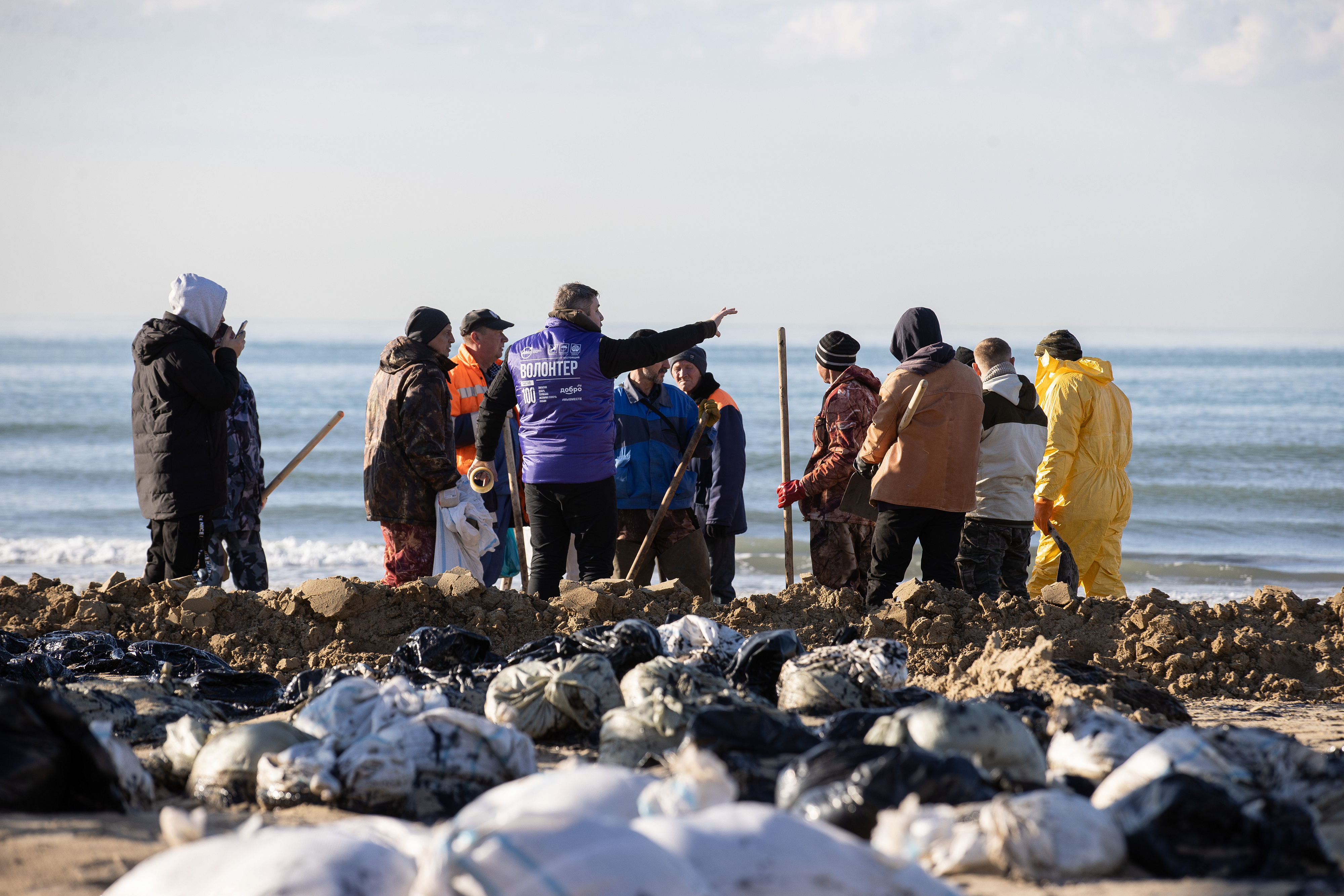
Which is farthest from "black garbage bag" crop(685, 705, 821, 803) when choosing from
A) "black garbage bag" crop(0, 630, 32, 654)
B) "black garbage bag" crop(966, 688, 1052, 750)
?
"black garbage bag" crop(0, 630, 32, 654)

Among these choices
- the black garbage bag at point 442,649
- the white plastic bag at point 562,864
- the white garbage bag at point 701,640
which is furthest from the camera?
the black garbage bag at point 442,649

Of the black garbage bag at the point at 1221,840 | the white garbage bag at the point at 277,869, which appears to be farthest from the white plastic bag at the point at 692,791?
the black garbage bag at the point at 1221,840

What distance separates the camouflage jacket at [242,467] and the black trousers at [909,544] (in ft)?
11.7

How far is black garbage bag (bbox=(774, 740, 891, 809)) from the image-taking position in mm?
2666

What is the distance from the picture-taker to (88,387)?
3681cm

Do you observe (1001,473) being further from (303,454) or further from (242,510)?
(303,454)

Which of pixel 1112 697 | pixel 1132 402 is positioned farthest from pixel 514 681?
pixel 1132 402

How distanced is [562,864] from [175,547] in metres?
4.73

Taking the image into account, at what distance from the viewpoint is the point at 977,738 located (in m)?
2.99

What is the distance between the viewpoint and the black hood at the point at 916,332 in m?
6.06

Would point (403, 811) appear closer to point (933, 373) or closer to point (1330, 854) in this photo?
point (1330, 854)

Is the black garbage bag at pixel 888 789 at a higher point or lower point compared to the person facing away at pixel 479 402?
lower

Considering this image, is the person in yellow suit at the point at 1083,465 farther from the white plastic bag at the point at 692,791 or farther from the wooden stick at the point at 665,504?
the white plastic bag at the point at 692,791

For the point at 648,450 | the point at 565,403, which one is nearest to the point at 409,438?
the point at 565,403
